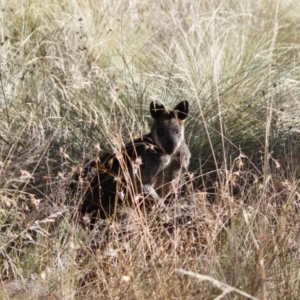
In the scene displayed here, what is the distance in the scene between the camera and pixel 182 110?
6.62 meters

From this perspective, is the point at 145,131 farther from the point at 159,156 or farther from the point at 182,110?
the point at 182,110

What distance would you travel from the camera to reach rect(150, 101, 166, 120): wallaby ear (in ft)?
21.8

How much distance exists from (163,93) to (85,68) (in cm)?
93

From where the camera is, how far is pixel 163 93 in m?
7.64

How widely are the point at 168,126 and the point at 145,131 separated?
65 centimetres

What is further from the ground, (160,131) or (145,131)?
(160,131)

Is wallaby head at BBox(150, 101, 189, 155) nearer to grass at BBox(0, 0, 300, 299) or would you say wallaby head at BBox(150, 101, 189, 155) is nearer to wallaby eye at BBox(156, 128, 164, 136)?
wallaby eye at BBox(156, 128, 164, 136)

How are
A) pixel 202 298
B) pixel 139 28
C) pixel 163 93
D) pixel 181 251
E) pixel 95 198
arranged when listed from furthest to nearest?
pixel 139 28 → pixel 163 93 → pixel 95 198 → pixel 181 251 → pixel 202 298

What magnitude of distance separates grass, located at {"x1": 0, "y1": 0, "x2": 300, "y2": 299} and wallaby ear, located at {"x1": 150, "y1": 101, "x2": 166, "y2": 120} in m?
0.25

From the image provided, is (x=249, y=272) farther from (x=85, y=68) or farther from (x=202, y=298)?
(x=85, y=68)

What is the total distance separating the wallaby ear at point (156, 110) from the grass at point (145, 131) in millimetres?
246

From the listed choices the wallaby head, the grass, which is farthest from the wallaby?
the grass

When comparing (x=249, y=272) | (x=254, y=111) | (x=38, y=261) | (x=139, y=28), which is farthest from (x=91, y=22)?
(x=249, y=272)

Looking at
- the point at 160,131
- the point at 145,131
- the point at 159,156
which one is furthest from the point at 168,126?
the point at 145,131
